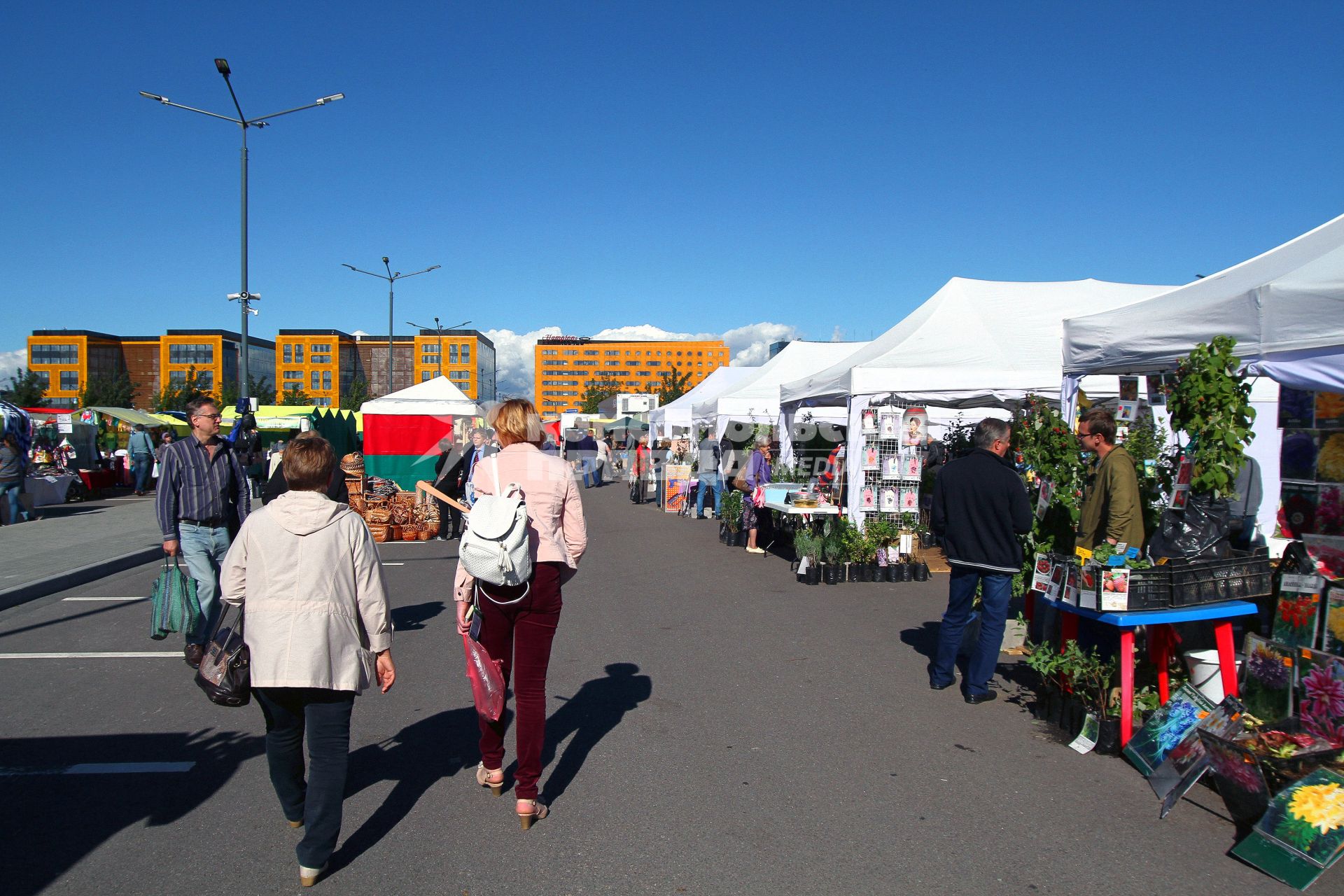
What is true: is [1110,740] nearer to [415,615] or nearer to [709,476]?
[415,615]

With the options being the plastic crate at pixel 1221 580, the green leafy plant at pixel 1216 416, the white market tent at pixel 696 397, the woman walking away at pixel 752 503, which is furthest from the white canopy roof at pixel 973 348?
the white market tent at pixel 696 397

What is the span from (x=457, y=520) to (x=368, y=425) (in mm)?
3102

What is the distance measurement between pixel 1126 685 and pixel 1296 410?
8.51 ft

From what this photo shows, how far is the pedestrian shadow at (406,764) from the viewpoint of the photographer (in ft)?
12.0

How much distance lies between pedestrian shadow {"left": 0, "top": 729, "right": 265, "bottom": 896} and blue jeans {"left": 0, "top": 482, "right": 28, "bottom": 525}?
14.5 m

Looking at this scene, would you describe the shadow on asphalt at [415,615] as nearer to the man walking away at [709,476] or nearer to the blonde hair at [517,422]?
the blonde hair at [517,422]

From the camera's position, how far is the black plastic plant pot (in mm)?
4727

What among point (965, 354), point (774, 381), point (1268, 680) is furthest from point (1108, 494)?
point (774, 381)

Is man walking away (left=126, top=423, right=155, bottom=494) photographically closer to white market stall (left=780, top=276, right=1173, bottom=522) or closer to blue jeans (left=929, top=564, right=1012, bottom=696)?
white market stall (left=780, top=276, right=1173, bottom=522)

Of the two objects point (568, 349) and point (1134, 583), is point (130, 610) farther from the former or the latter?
point (568, 349)

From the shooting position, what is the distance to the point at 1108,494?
5.21m

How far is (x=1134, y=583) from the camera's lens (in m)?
4.47

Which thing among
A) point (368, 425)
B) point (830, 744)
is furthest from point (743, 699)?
point (368, 425)

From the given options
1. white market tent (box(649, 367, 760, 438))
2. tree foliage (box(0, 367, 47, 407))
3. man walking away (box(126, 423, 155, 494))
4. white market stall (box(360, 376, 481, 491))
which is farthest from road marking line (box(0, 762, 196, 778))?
tree foliage (box(0, 367, 47, 407))
